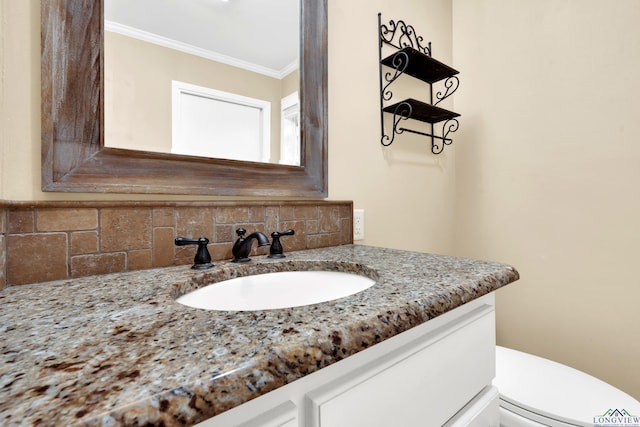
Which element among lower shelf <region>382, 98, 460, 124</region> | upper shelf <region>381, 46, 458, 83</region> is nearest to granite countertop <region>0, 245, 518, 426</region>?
lower shelf <region>382, 98, 460, 124</region>

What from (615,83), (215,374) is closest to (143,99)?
(215,374)

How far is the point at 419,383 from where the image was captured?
469mm

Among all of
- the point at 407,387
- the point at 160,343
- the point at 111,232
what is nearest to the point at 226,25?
the point at 111,232

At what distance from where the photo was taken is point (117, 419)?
0.68 ft

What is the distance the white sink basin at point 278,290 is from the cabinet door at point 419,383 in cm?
20

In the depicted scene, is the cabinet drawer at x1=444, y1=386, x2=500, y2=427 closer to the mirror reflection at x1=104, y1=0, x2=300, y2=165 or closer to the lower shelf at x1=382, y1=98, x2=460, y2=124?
the mirror reflection at x1=104, y1=0, x2=300, y2=165

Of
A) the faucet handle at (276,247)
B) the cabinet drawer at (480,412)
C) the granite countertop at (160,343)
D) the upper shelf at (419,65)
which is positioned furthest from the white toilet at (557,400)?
the upper shelf at (419,65)

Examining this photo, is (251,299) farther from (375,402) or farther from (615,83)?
(615,83)

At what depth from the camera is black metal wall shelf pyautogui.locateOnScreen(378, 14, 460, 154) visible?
1216mm

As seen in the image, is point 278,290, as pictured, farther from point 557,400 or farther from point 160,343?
point 557,400

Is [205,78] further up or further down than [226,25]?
further down

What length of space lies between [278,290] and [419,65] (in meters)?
1.17

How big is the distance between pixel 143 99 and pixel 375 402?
0.80 m

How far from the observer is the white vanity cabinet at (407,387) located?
32 cm
